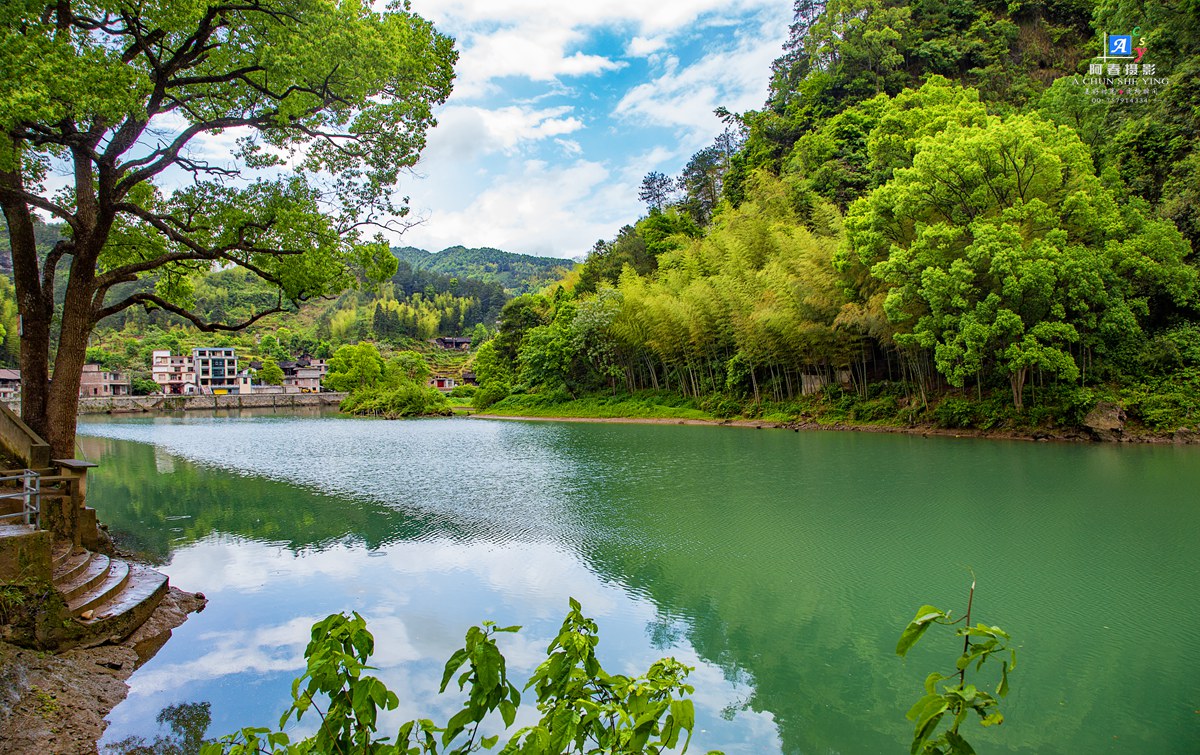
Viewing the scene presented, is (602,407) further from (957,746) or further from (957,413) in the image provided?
(957,746)

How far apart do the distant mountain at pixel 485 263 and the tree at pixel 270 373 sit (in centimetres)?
6980

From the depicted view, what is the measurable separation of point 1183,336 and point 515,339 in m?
30.2

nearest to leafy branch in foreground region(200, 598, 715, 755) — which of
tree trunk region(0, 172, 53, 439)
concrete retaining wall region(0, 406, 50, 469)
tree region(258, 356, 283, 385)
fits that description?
concrete retaining wall region(0, 406, 50, 469)

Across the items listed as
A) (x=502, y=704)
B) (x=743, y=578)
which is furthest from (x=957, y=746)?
(x=743, y=578)

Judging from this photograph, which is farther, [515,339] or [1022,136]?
[515,339]

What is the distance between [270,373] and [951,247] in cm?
5824

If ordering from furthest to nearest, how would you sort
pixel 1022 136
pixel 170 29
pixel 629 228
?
1. pixel 629 228
2. pixel 1022 136
3. pixel 170 29

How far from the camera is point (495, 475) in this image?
12.4 meters

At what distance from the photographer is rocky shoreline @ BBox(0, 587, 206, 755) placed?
128 inches

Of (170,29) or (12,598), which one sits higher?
(170,29)

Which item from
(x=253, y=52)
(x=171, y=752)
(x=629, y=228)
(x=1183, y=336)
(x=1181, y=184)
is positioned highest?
(x=629, y=228)

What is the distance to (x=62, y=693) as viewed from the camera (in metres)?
3.71

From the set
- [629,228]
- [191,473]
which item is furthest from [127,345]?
[191,473]

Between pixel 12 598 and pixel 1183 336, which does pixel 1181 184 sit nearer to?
pixel 1183 336
